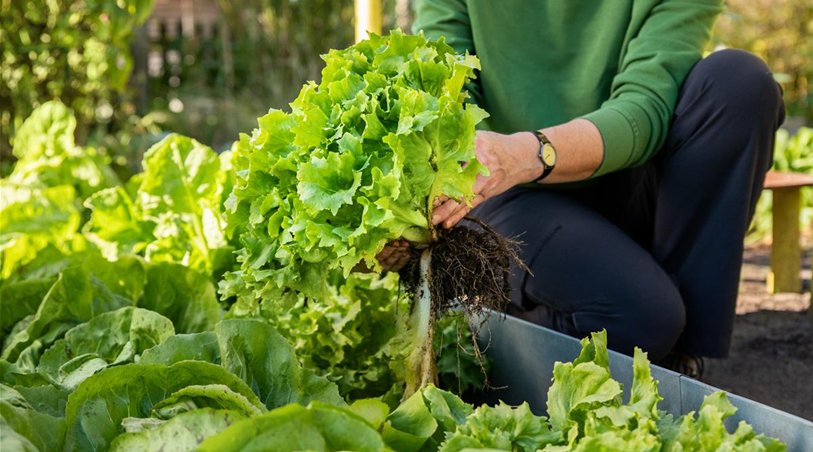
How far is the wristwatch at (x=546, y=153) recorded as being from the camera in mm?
2207

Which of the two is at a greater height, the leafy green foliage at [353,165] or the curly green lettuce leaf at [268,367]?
the leafy green foliage at [353,165]

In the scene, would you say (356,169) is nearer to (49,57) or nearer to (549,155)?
(549,155)

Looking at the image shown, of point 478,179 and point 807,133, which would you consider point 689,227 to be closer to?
point 478,179

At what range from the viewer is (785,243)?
15.5ft

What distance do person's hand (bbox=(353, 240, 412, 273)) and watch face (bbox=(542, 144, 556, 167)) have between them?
462 mm

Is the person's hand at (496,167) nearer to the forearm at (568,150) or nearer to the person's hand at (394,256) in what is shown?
the forearm at (568,150)

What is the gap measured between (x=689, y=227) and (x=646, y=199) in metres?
0.26

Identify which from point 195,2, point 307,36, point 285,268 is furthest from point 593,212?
point 195,2

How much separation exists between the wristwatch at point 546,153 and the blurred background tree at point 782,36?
920cm

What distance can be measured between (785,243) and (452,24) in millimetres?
2888

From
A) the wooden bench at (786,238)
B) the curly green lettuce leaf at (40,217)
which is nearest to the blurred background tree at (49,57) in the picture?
the curly green lettuce leaf at (40,217)

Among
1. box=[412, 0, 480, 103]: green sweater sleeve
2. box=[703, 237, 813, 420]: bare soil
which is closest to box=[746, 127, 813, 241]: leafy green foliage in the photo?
box=[703, 237, 813, 420]: bare soil

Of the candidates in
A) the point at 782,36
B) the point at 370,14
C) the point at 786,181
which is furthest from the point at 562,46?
the point at 782,36

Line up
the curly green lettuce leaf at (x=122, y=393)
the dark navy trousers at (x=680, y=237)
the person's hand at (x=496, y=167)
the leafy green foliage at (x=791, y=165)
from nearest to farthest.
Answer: the curly green lettuce leaf at (x=122, y=393), the person's hand at (x=496, y=167), the dark navy trousers at (x=680, y=237), the leafy green foliage at (x=791, y=165)
